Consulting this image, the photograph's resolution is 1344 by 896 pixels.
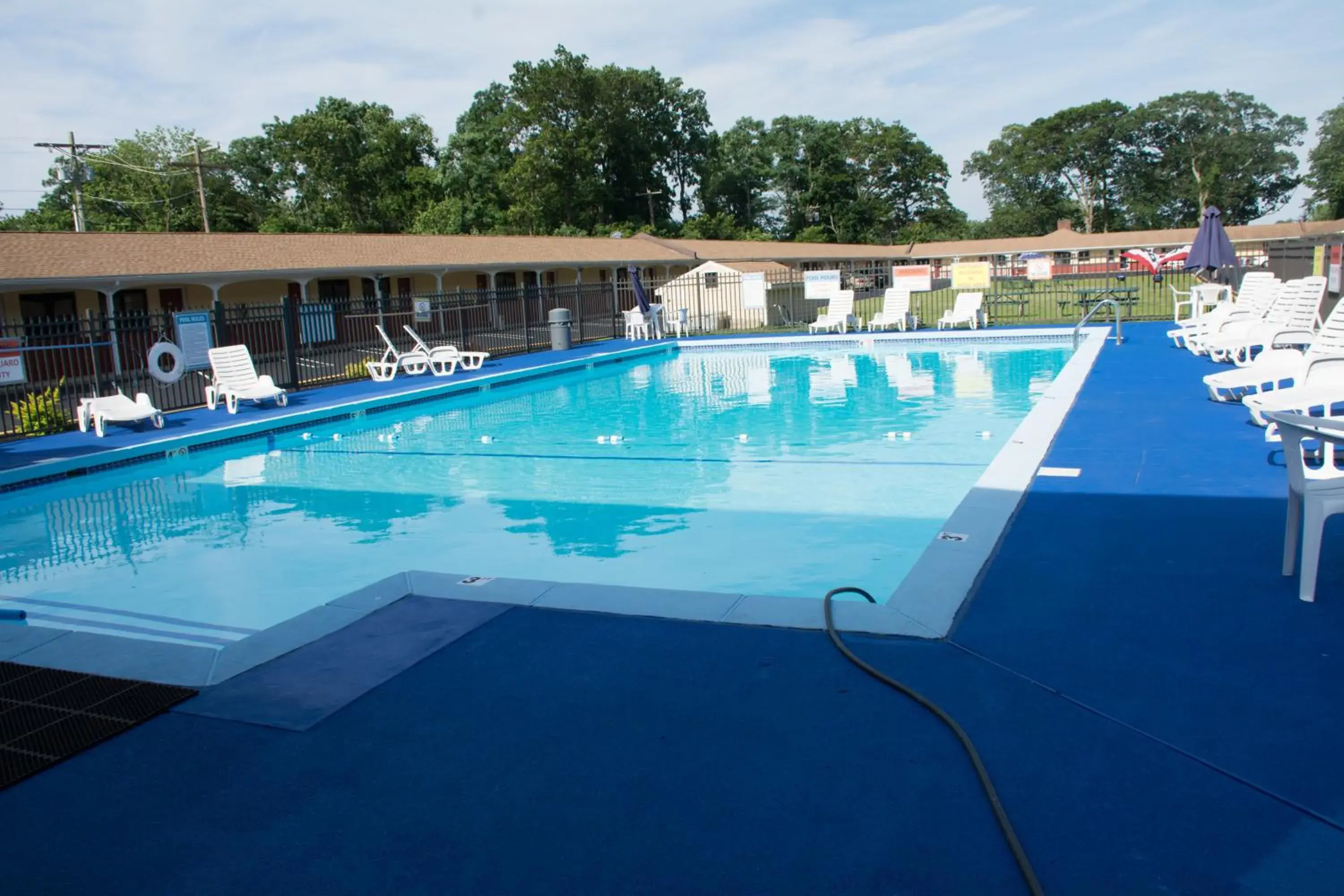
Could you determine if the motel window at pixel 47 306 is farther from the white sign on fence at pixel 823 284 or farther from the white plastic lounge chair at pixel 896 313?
the white plastic lounge chair at pixel 896 313

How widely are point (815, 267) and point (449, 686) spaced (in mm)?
45891

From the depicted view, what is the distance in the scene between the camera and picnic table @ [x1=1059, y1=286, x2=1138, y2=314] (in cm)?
2022

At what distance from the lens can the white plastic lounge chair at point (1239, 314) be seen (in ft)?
40.0

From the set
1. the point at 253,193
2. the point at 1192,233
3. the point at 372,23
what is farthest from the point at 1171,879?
the point at 253,193

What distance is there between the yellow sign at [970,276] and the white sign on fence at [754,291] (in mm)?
4686

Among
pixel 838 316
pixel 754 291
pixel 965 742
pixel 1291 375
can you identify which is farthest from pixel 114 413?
pixel 754 291

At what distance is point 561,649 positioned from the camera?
3867 millimetres

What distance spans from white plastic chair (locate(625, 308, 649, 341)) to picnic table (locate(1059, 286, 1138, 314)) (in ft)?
31.3

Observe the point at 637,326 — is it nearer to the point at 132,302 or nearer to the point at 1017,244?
the point at 132,302

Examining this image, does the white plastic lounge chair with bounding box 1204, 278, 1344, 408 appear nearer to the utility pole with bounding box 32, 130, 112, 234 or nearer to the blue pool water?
the blue pool water

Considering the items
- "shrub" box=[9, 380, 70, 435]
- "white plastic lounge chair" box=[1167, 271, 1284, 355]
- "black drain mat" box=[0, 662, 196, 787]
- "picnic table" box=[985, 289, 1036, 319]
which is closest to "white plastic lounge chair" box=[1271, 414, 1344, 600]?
"black drain mat" box=[0, 662, 196, 787]

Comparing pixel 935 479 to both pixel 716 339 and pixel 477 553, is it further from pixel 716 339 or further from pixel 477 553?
pixel 716 339

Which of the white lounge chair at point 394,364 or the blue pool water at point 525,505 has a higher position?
the white lounge chair at point 394,364

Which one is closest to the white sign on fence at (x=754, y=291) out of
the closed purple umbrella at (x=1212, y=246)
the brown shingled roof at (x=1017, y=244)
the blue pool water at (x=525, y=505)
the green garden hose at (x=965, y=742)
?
the blue pool water at (x=525, y=505)
